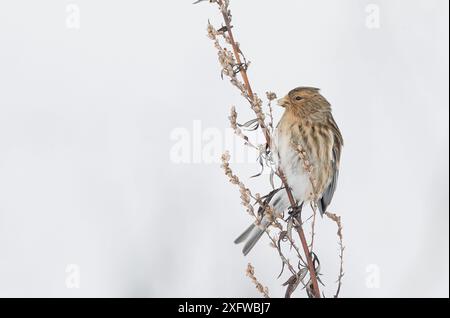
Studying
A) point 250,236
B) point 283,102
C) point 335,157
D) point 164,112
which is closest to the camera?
point 250,236

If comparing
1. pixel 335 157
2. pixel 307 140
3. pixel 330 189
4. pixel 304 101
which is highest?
pixel 304 101

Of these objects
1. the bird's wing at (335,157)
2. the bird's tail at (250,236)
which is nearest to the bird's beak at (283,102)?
the bird's wing at (335,157)

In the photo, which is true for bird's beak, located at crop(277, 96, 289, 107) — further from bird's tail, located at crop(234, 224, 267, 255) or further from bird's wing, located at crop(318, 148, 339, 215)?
bird's tail, located at crop(234, 224, 267, 255)

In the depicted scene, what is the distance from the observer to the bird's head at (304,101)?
3.12 meters

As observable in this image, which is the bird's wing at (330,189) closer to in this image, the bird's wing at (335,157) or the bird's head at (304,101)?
the bird's wing at (335,157)

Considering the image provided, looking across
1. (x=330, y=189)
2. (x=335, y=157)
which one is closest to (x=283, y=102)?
(x=335, y=157)

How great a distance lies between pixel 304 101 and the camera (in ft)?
10.5

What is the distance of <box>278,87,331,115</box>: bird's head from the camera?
312 centimetres

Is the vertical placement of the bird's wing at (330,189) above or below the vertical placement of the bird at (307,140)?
below

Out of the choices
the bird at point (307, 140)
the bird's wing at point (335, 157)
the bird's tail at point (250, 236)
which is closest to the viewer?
the bird's tail at point (250, 236)

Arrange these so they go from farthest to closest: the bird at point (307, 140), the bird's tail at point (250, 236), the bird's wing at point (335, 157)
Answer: the bird's wing at point (335, 157), the bird at point (307, 140), the bird's tail at point (250, 236)

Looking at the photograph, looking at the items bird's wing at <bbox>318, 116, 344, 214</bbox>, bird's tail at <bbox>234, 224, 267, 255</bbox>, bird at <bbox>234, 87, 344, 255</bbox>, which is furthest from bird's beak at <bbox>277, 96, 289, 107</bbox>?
bird's tail at <bbox>234, 224, 267, 255</bbox>

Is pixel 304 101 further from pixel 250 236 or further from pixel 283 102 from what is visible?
pixel 250 236

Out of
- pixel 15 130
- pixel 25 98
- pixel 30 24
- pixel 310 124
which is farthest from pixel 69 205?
pixel 310 124
